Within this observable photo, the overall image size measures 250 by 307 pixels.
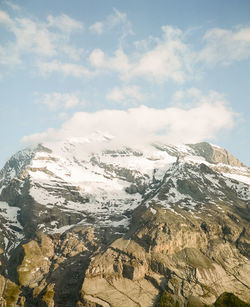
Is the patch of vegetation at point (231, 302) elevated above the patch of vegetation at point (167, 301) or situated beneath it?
elevated above

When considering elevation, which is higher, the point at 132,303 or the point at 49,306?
the point at 132,303

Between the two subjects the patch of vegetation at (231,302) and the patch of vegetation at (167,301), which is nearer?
the patch of vegetation at (167,301)

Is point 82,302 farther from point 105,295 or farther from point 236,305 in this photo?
point 236,305

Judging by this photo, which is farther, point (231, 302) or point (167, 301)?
point (231, 302)

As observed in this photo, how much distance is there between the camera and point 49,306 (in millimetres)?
196750

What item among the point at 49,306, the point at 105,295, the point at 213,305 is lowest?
the point at 49,306

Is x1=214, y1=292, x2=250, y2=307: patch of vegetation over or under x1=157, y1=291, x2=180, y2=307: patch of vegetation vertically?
over

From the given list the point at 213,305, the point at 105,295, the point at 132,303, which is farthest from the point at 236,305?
the point at 105,295

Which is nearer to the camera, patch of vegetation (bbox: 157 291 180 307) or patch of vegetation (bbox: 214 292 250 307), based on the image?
patch of vegetation (bbox: 157 291 180 307)

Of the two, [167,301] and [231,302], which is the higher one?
[231,302]

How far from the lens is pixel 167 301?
635 feet

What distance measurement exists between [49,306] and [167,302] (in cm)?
7601

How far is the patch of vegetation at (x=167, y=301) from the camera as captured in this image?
19099 cm

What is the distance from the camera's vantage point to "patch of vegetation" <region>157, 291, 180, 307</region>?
627 feet
